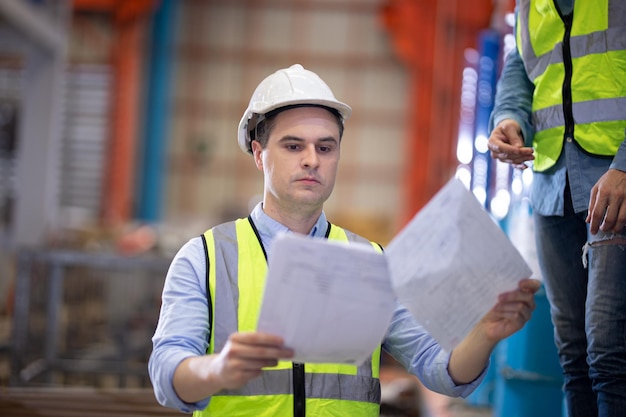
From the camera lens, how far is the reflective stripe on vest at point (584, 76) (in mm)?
1846

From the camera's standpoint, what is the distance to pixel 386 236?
15.3 meters

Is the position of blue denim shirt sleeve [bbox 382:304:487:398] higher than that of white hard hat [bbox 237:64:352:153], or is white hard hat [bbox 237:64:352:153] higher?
white hard hat [bbox 237:64:352:153]

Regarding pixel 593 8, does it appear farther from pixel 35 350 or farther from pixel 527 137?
pixel 35 350

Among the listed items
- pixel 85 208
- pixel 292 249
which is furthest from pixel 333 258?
pixel 85 208

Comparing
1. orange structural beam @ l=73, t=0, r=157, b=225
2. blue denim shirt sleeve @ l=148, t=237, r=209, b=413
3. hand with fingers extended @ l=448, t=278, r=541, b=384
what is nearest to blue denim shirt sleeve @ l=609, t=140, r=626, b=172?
hand with fingers extended @ l=448, t=278, r=541, b=384

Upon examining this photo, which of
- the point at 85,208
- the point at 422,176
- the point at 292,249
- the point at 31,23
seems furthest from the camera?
the point at 85,208

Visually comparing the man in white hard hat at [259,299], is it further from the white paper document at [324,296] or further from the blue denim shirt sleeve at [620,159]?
the blue denim shirt sleeve at [620,159]

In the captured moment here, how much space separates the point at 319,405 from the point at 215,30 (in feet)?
52.2

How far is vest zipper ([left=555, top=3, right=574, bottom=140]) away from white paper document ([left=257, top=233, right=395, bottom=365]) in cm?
79

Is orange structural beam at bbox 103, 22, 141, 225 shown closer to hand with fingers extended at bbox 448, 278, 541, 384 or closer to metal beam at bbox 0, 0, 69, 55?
metal beam at bbox 0, 0, 69, 55

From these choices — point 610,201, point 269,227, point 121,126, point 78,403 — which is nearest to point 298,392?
point 269,227

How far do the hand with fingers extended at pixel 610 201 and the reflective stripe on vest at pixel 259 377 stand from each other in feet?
1.94

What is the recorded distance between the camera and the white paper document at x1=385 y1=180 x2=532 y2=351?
1.38 meters

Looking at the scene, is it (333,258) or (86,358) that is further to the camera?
(86,358)
